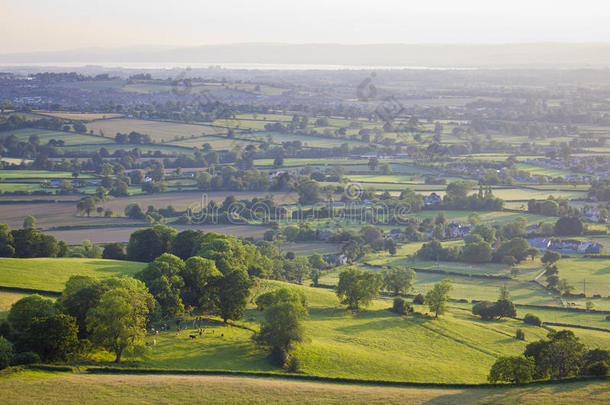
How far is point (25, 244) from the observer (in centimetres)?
5181

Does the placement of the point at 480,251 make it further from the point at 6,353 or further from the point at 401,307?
the point at 6,353

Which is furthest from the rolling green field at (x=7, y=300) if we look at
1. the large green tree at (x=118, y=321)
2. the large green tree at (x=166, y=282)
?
the large green tree at (x=166, y=282)

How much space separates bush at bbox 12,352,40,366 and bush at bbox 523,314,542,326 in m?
35.3

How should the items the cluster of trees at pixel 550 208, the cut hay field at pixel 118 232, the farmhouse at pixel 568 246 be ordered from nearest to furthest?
the farmhouse at pixel 568 246, the cut hay field at pixel 118 232, the cluster of trees at pixel 550 208

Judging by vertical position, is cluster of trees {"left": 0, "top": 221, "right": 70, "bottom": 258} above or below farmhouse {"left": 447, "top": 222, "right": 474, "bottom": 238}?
above

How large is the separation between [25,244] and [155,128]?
86.6 metres

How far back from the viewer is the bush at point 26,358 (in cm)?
2946

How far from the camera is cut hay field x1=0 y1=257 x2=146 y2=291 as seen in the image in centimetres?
4203

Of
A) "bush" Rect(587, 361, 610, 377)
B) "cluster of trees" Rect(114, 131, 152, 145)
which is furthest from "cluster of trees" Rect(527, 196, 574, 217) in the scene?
"cluster of trees" Rect(114, 131, 152, 145)

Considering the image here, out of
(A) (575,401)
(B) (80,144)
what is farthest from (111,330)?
(B) (80,144)

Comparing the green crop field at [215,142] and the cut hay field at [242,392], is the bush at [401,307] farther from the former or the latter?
the green crop field at [215,142]

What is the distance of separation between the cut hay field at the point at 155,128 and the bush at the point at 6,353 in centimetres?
9973

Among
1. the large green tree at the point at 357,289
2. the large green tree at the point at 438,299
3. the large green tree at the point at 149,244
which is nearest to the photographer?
the large green tree at the point at 438,299

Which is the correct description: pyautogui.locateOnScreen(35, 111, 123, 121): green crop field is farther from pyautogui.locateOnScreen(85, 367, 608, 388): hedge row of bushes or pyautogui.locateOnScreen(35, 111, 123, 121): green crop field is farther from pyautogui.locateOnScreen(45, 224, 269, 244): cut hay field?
pyautogui.locateOnScreen(85, 367, 608, 388): hedge row of bushes
